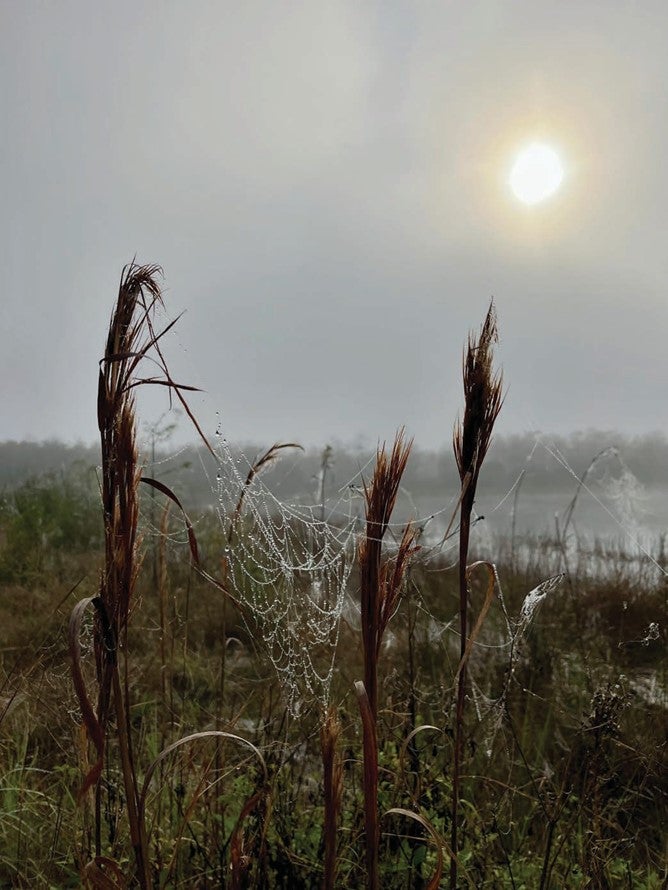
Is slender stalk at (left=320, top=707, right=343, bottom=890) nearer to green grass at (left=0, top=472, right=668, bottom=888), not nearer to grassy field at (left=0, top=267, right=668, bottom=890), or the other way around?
grassy field at (left=0, top=267, right=668, bottom=890)

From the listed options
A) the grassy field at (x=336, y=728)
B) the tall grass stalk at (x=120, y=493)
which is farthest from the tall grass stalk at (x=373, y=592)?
the tall grass stalk at (x=120, y=493)

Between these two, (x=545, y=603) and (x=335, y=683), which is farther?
(x=545, y=603)

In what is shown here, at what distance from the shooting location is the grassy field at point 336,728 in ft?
3.66

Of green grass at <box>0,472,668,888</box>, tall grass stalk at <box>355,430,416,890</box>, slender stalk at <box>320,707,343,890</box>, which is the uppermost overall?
tall grass stalk at <box>355,430,416,890</box>

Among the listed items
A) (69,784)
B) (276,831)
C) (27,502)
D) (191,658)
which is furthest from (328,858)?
(27,502)

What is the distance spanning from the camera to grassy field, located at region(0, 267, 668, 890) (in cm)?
111

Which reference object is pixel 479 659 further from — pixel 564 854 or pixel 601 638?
pixel 564 854

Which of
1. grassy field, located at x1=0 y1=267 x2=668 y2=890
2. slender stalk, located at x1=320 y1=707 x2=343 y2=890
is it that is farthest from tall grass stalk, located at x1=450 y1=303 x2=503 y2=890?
slender stalk, located at x1=320 y1=707 x2=343 y2=890

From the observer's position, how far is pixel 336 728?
43.6 inches

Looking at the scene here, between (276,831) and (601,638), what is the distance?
3.36 metres

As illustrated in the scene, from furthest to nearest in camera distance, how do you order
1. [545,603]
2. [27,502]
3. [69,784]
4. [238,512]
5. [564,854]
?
[27,502] < [545,603] < [69,784] < [564,854] < [238,512]

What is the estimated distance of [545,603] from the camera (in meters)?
5.15

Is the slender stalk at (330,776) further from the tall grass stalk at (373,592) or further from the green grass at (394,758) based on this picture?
the green grass at (394,758)

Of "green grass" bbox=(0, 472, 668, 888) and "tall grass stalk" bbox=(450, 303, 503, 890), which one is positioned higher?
"tall grass stalk" bbox=(450, 303, 503, 890)
